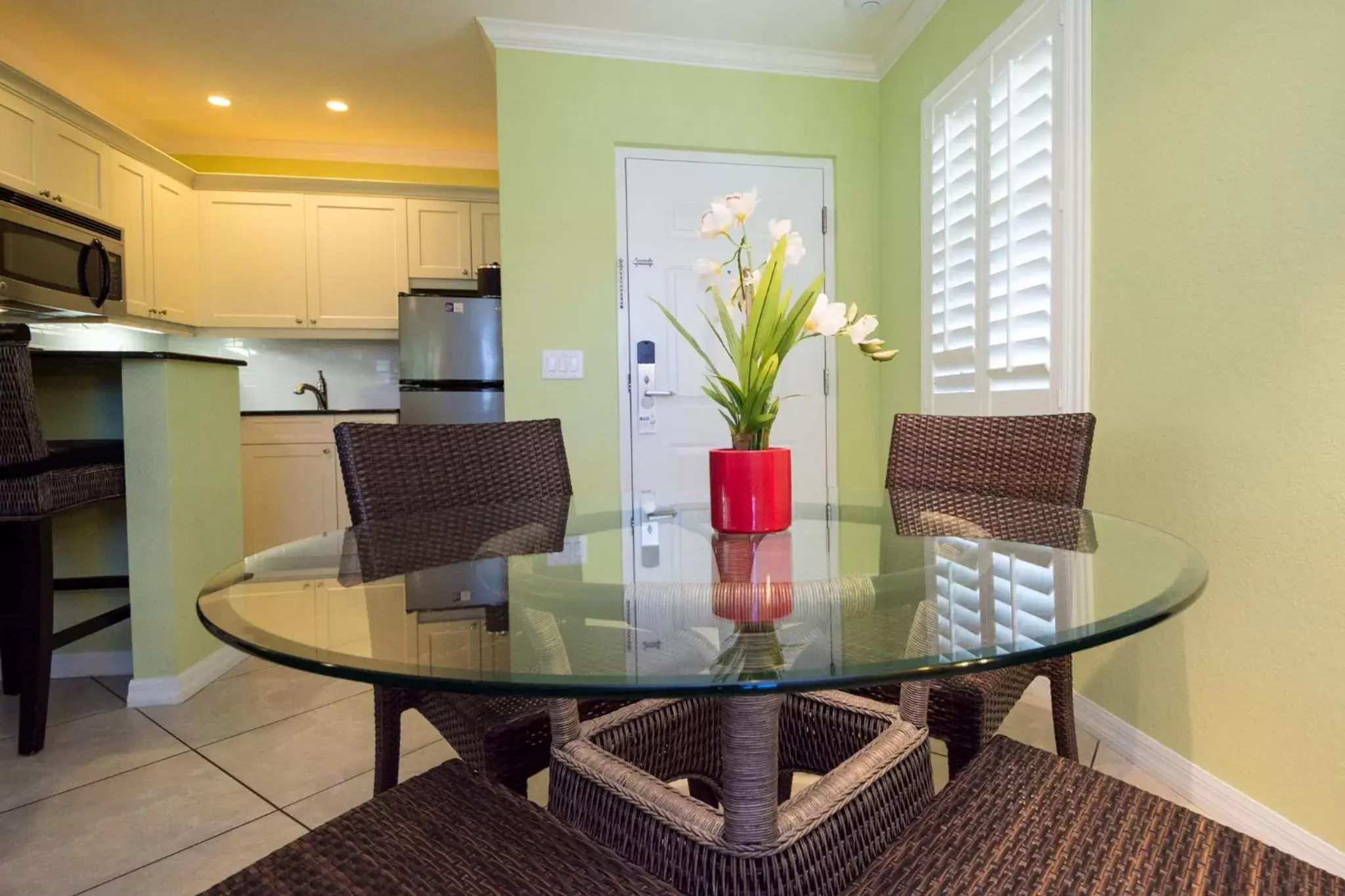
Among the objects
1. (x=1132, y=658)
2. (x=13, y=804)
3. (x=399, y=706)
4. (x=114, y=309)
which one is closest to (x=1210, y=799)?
(x=1132, y=658)

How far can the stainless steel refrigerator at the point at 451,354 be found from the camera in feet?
11.6

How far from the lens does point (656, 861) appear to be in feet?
2.65

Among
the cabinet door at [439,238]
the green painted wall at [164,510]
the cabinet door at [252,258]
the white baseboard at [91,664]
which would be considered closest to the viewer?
the green painted wall at [164,510]

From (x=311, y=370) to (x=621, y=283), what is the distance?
2.68 meters

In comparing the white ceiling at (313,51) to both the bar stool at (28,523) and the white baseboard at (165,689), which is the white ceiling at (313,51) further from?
the white baseboard at (165,689)

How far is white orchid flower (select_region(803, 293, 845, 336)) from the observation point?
1.00 metres

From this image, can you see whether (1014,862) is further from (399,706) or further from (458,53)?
(458,53)

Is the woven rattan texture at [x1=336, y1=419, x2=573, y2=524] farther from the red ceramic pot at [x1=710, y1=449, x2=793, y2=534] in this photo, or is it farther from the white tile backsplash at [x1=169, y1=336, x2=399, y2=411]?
the white tile backsplash at [x1=169, y1=336, x2=399, y2=411]

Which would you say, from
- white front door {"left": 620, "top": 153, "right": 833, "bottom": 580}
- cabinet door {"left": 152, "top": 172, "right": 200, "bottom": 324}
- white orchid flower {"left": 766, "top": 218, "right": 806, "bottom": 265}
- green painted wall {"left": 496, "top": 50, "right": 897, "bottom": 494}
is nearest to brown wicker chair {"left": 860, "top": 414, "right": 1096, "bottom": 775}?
white orchid flower {"left": 766, "top": 218, "right": 806, "bottom": 265}

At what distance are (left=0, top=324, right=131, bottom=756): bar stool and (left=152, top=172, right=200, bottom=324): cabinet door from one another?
2270 mm

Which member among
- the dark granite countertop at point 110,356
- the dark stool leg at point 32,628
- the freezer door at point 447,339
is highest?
the freezer door at point 447,339

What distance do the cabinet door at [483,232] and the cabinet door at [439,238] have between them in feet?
0.08

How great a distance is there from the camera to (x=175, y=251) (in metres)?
3.95

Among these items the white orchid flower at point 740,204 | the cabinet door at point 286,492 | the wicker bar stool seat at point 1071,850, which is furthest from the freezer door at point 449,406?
the wicker bar stool seat at point 1071,850
